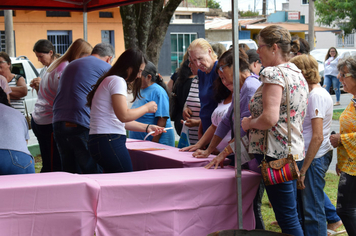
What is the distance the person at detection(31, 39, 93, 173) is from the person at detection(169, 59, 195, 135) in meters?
1.03

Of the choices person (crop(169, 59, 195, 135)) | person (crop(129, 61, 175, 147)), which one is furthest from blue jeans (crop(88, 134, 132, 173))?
person (crop(169, 59, 195, 135))

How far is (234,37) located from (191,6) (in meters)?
28.6

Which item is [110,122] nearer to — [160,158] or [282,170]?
[160,158]

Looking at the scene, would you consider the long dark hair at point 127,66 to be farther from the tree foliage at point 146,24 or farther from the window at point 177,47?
the window at point 177,47

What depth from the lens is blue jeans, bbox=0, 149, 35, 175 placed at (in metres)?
2.81

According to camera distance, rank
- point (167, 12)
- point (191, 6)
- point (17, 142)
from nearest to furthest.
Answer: point (17, 142) → point (167, 12) → point (191, 6)

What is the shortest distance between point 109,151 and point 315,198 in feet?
5.04

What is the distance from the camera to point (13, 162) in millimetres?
2854

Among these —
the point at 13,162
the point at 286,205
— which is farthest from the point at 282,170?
the point at 13,162

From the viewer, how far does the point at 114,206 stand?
2459 millimetres

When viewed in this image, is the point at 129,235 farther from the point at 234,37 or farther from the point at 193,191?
the point at 234,37

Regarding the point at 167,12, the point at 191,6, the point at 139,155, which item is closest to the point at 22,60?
the point at 167,12

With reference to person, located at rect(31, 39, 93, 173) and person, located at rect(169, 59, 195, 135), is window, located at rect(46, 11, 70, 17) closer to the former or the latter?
person, located at rect(169, 59, 195, 135)

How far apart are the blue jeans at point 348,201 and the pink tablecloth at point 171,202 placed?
62 centimetres
